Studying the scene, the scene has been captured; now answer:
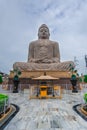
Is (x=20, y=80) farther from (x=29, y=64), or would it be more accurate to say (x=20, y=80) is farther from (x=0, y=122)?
(x=0, y=122)

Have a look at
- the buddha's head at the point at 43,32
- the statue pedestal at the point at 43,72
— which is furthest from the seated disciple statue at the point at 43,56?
the statue pedestal at the point at 43,72

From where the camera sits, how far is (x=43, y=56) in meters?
15.6

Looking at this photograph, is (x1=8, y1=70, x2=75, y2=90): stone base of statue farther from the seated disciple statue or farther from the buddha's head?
the buddha's head

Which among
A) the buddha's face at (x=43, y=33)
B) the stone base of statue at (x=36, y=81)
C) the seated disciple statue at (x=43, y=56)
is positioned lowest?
the stone base of statue at (x=36, y=81)

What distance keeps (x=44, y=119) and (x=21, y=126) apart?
86 centimetres

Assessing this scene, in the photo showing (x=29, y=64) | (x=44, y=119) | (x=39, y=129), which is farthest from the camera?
(x=29, y=64)

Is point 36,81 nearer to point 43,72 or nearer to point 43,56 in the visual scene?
point 43,72

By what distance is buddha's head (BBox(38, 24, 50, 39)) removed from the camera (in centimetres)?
1670

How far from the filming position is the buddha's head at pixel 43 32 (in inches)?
658

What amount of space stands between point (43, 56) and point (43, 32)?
8.38ft

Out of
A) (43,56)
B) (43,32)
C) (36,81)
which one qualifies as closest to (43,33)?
(43,32)

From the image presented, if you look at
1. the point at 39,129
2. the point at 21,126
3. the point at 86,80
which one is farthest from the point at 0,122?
the point at 86,80

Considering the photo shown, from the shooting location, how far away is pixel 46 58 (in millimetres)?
15562

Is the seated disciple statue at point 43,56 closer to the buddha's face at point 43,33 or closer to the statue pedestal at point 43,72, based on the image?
the buddha's face at point 43,33
